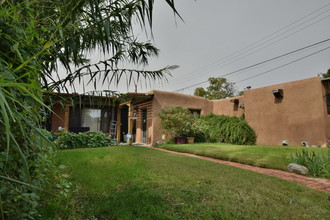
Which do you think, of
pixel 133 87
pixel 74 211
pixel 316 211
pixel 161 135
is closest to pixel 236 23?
pixel 161 135

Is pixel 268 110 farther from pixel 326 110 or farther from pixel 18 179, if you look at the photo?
pixel 18 179

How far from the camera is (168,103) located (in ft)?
33.3

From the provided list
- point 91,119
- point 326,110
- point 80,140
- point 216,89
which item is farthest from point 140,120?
point 216,89

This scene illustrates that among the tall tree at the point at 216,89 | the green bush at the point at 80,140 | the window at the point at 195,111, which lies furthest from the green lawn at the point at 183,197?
the tall tree at the point at 216,89

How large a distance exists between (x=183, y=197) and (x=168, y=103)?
26.6 ft

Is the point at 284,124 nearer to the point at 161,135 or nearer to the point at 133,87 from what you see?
the point at 161,135

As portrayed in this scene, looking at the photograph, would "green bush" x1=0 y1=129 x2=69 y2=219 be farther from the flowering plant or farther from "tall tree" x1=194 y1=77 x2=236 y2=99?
"tall tree" x1=194 y1=77 x2=236 y2=99

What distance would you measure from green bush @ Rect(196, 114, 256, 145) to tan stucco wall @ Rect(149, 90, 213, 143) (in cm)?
134

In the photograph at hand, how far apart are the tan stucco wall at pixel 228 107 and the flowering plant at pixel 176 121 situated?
2773 millimetres

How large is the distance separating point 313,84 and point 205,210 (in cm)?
802

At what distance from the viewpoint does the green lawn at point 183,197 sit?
1775mm

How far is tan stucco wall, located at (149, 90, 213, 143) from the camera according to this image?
9594mm

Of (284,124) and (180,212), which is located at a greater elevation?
(284,124)

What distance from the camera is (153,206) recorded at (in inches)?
75.1
